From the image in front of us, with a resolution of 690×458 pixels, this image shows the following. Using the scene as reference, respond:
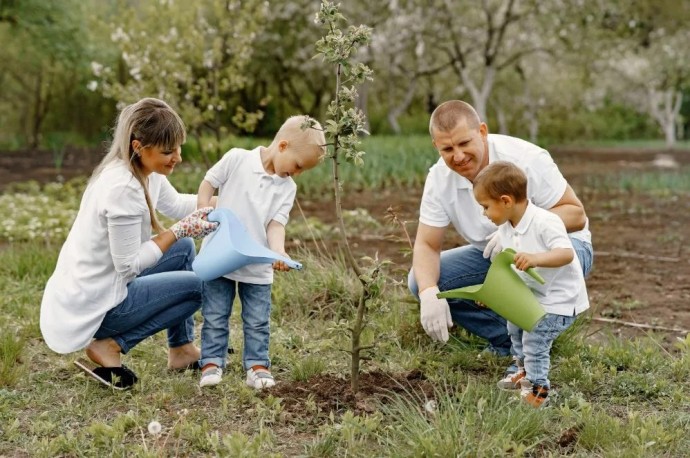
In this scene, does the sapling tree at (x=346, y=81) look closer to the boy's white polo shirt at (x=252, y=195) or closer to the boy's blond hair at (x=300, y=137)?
the boy's blond hair at (x=300, y=137)

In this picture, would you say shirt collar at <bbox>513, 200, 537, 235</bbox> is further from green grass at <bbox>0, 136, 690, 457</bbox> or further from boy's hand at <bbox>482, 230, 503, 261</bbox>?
green grass at <bbox>0, 136, 690, 457</bbox>

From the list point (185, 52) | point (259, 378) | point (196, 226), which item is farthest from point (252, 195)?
point (185, 52)

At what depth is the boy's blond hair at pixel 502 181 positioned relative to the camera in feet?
9.14

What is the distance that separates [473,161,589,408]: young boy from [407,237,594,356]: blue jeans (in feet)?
1.64

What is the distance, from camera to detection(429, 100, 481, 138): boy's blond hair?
3.08 m

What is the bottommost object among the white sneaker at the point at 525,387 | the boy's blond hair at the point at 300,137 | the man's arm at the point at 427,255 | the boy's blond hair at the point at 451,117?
the white sneaker at the point at 525,387

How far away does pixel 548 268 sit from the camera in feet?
9.48

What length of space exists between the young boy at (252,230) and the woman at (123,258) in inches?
5.8

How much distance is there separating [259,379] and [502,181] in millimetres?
1172

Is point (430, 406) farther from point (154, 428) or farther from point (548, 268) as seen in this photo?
point (154, 428)

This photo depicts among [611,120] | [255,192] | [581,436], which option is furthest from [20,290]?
[611,120]

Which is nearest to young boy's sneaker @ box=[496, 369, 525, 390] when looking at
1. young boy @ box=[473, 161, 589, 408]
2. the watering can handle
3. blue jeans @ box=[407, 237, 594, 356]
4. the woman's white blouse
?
young boy @ box=[473, 161, 589, 408]

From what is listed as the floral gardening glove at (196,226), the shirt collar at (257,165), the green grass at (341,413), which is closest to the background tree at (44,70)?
the green grass at (341,413)

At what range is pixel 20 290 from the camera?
467 centimetres
